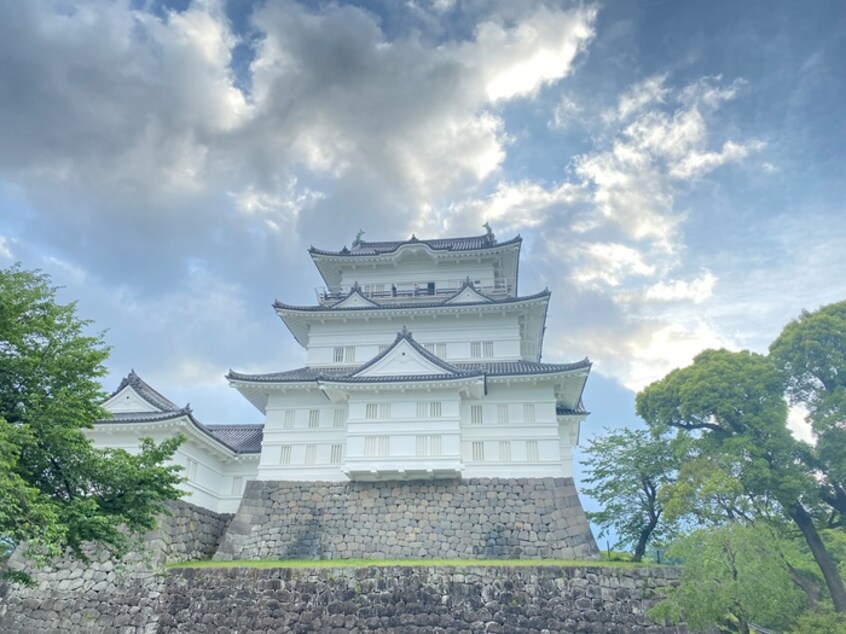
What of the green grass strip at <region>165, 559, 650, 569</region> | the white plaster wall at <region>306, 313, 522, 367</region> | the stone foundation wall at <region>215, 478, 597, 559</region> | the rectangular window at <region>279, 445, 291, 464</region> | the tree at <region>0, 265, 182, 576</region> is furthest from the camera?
the white plaster wall at <region>306, 313, 522, 367</region>

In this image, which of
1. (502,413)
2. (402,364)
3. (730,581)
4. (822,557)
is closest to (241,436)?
(402,364)

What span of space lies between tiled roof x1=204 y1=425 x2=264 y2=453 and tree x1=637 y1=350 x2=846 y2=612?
614 inches

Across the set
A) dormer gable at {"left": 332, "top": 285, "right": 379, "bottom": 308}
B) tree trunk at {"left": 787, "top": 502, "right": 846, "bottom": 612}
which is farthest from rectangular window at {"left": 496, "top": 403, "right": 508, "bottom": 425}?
tree trunk at {"left": 787, "top": 502, "right": 846, "bottom": 612}

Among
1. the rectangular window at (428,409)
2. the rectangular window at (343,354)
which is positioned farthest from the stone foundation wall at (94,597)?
the rectangular window at (343,354)

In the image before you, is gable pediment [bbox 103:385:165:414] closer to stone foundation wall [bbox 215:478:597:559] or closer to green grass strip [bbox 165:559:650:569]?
stone foundation wall [bbox 215:478:597:559]

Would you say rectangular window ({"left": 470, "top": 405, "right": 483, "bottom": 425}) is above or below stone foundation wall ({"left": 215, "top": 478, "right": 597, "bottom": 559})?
above

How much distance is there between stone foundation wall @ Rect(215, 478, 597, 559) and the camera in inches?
720

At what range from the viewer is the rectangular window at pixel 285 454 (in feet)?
68.4

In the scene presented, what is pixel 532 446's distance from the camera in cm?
2014

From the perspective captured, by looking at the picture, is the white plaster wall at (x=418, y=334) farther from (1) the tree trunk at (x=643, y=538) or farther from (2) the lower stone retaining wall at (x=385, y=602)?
(2) the lower stone retaining wall at (x=385, y=602)

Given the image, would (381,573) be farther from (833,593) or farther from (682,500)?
(833,593)

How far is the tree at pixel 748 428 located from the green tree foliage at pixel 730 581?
12.9 ft

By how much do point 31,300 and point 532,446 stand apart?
15.9m

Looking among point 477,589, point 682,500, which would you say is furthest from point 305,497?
point 682,500
